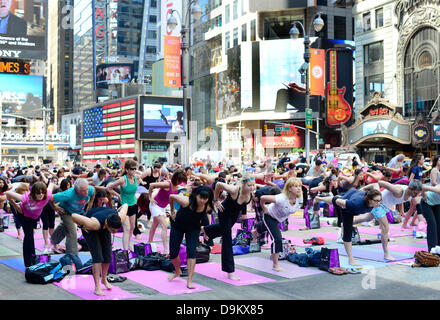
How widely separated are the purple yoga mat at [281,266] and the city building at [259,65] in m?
61.7

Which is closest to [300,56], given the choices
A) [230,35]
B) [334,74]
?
[334,74]

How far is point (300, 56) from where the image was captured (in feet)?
247

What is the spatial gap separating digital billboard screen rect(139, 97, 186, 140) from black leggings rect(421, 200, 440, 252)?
78354 millimetres

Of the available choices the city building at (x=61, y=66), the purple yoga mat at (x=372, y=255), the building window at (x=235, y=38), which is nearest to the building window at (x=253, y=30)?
the building window at (x=235, y=38)

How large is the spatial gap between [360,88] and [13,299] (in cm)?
5226

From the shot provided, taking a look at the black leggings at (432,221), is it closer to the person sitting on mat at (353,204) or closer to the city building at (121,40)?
the person sitting on mat at (353,204)

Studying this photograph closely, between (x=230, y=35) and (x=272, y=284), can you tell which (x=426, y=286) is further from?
(x=230, y=35)

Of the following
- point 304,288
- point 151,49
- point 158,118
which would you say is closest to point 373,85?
point 158,118

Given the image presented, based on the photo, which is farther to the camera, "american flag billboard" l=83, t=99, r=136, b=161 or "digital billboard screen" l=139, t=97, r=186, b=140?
"american flag billboard" l=83, t=99, r=136, b=161

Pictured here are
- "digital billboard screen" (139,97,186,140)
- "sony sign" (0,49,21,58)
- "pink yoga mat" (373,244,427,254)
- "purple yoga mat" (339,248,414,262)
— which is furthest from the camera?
"digital billboard screen" (139,97,186,140)

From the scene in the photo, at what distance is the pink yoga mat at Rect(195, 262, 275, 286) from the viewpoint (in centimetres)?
881

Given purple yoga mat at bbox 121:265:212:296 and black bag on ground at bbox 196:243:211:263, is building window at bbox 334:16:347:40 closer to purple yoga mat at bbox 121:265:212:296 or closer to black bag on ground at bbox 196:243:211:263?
black bag on ground at bbox 196:243:211:263

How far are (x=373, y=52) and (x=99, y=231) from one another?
51.2 metres

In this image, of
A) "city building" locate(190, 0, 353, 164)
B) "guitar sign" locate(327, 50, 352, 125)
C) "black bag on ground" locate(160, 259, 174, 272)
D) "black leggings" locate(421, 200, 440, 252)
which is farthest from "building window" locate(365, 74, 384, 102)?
"black bag on ground" locate(160, 259, 174, 272)
